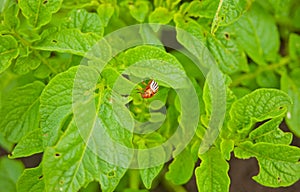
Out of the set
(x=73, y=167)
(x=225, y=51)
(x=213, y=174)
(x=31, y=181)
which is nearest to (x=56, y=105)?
(x=73, y=167)

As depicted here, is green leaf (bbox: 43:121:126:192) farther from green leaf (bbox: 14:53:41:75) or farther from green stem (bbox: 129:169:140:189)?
green stem (bbox: 129:169:140:189)

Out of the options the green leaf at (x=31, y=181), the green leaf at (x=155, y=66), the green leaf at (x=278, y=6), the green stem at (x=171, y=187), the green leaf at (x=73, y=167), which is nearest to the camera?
the green leaf at (x=73, y=167)

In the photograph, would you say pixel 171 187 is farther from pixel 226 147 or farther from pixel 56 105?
pixel 56 105

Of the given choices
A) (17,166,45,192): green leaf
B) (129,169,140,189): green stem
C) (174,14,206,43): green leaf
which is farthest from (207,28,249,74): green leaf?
(17,166,45,192): green leaf

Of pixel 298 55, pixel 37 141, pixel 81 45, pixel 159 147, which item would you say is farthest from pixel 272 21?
pixel 37 141

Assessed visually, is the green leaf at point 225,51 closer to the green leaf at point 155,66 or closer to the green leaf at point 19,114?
the green leaf at point 155,66

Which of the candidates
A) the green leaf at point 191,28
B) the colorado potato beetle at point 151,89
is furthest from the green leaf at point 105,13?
the colorado potato beetle at point 151,89
